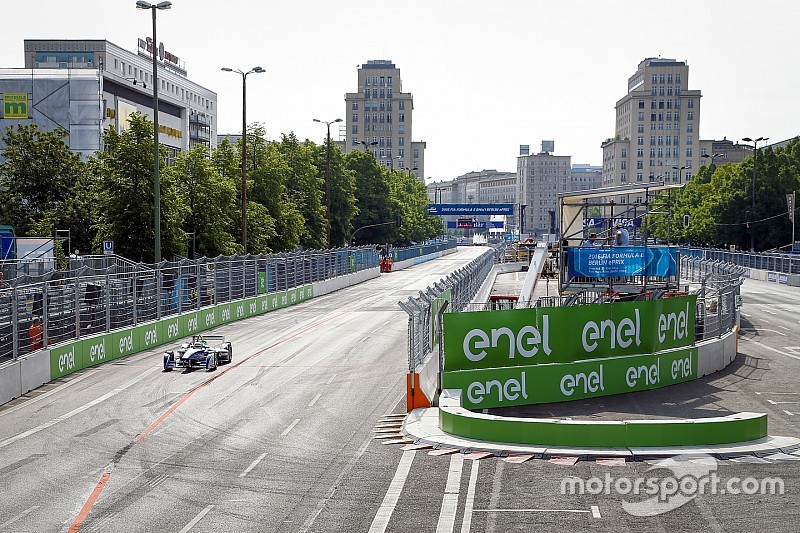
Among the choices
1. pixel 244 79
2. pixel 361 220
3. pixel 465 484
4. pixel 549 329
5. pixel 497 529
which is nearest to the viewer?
pixel 497 529

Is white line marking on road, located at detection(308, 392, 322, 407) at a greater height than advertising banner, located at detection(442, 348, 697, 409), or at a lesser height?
lesser

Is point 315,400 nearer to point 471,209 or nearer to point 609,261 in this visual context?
point 609,261

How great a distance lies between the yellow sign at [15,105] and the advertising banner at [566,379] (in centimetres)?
7510

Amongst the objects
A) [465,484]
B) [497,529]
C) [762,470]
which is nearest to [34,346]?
[465,484]

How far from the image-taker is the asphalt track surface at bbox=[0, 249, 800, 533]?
13469 mm

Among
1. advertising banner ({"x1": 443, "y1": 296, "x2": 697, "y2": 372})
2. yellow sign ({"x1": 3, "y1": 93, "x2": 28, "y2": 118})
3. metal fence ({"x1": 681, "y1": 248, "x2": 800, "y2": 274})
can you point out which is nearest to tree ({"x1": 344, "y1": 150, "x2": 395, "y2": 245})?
metal fence ({"x1": 681, "y1": 248, "x2": 800, "y2": 274})

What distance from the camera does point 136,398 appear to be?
77.0 feet

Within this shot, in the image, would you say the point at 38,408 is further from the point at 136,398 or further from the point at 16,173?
the point at 16,173

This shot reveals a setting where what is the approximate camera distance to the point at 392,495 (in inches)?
583

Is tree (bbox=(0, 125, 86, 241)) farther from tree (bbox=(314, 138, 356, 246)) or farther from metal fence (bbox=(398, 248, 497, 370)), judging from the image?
tree (bbox=(314, 138, 356, 246))

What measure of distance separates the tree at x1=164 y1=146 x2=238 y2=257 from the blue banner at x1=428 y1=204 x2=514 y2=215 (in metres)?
120

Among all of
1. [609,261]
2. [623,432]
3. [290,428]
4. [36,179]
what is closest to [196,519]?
[290,428]

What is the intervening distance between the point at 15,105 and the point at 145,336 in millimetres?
61750

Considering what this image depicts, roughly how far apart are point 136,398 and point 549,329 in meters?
10.3
